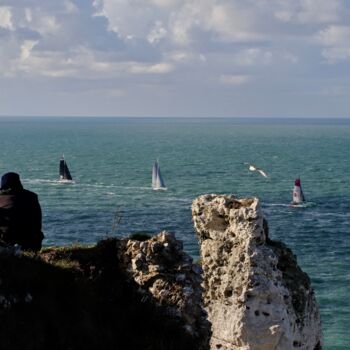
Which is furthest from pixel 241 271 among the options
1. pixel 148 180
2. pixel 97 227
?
pixel 148 180

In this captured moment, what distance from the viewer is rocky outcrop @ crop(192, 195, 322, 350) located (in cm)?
1917

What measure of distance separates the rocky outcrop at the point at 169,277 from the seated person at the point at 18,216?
1952mm

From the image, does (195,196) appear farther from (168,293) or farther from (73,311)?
(73,311)

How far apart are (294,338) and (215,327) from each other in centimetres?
225

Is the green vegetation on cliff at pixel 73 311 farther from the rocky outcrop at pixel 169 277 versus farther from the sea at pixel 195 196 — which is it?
the sea at pixel 195 196

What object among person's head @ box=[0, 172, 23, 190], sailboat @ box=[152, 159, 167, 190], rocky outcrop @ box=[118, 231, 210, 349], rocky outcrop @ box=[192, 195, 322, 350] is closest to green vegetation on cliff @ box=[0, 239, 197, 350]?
rocky outcrop @ box=[118, 231, 210, 349]

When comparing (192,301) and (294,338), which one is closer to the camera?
(192,301)

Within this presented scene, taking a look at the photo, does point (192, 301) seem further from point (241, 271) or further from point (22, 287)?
point (241, 271)

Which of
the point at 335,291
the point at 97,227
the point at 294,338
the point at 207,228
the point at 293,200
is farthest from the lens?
the point at 293,200

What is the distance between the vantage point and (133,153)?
178 meters

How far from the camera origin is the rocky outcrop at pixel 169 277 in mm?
13016

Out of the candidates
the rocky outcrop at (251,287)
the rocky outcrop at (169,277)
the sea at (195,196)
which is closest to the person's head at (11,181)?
the sea at (195,196)

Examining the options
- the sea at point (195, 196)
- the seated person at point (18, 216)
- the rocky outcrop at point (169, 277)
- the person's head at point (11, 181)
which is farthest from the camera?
the sea at point (195, 196)

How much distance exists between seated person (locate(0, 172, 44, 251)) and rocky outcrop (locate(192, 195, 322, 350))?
7.17m
